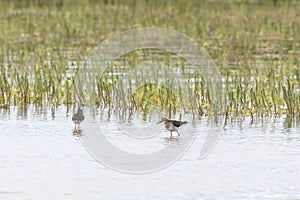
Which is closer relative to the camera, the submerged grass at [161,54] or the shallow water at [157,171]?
the shallow water at [157,171]

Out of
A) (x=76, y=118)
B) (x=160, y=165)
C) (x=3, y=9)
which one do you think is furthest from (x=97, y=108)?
(x=3, y=9)

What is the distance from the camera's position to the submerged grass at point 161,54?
463 inches

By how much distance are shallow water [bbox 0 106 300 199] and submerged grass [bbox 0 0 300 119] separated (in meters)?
0.70

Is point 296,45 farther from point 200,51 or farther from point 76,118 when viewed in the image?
point 76,118

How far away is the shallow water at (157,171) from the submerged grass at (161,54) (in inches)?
27.5

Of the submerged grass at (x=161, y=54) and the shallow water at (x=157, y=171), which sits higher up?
the submerged grass at (x=161, y=54)

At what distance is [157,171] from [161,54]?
8.18 m

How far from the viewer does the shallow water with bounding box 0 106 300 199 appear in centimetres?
781

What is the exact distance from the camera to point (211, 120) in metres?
11.0

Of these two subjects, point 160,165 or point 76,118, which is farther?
point 76,118

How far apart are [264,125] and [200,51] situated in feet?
20.0

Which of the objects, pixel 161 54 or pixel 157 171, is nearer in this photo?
pixel 157 171

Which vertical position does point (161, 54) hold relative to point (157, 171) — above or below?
above

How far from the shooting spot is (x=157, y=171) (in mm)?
8578
